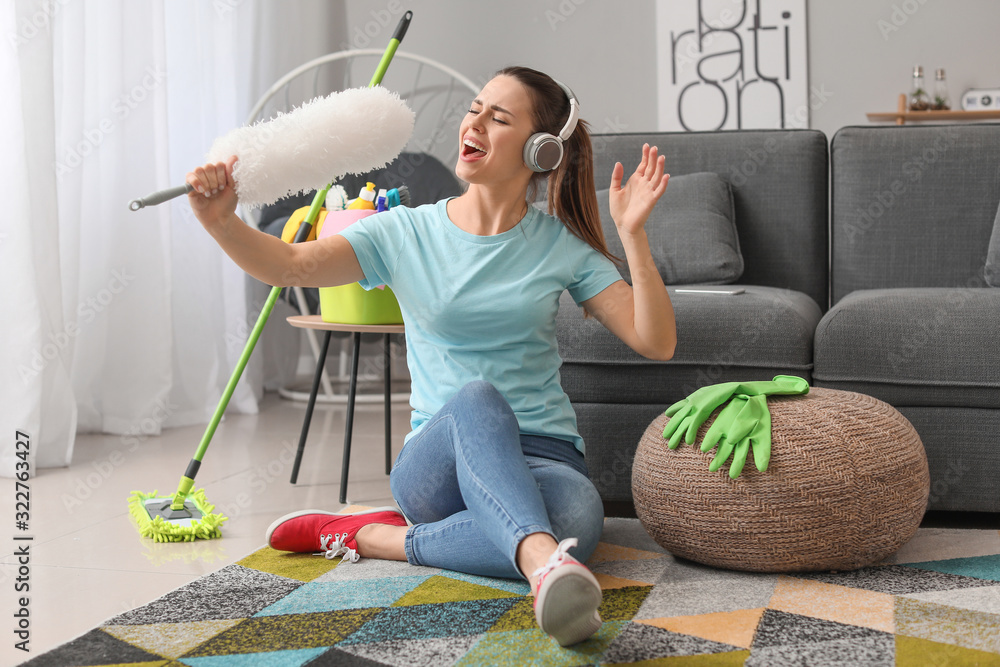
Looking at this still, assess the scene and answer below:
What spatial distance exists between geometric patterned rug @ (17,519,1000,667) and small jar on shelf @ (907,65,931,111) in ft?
8.84

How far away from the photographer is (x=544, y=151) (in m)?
1.48

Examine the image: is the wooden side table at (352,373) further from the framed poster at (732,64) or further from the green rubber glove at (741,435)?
the framed poster at (732,64)

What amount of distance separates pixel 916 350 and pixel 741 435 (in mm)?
539

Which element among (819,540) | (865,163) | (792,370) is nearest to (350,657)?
(819,540)

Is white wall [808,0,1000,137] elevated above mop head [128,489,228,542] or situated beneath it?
elevated above

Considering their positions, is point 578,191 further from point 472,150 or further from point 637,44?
point 637,44

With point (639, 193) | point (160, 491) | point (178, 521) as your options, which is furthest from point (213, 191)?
point (160, 491)

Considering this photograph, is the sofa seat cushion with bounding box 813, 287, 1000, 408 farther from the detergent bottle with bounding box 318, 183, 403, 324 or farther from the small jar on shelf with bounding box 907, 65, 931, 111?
the small jar on shelf with bounding box 907, 65, 931, 111

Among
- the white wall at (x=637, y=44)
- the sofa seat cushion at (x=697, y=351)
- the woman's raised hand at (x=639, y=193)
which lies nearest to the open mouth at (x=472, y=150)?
the woman's raised hand at (x=639, y=193)

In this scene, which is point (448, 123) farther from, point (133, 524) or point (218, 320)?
point (133, 524)

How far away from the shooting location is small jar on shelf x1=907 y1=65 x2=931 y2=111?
377cm

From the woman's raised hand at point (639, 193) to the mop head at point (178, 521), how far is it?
38.9 inches

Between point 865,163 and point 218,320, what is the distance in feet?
6.95

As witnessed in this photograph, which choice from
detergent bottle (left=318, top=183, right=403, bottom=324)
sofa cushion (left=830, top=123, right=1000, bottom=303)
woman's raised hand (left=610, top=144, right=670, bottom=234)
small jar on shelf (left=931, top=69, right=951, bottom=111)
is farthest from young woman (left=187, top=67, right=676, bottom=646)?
small jar on shelf (left=931, top=69, right=951, bottom=111)
